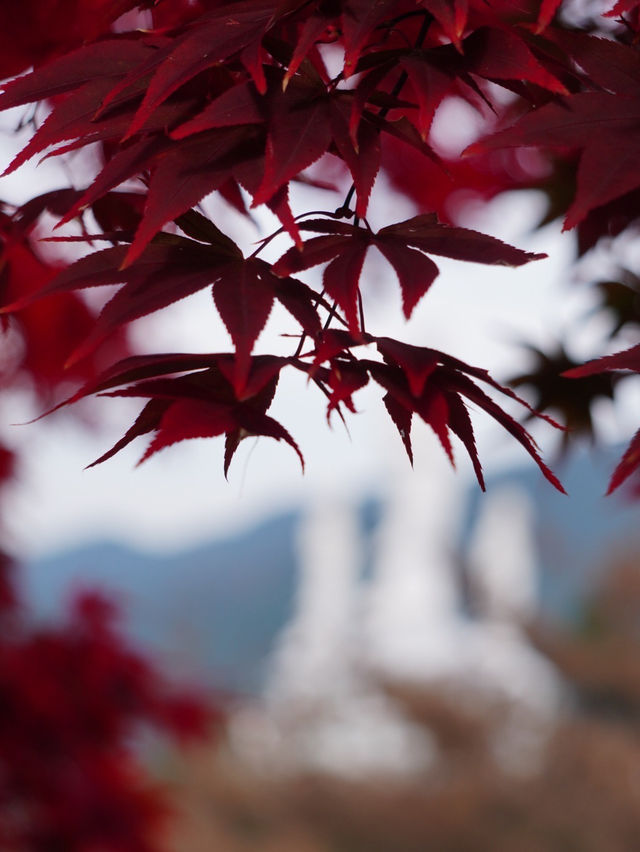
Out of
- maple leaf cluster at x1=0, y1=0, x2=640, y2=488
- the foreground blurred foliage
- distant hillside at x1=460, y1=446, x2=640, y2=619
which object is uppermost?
distant hillside at x1=460, y1=446, x2=640, y2=619

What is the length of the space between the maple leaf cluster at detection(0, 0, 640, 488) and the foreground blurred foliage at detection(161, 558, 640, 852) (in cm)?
367

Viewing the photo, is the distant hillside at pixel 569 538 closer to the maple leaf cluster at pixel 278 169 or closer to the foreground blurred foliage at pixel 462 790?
the foreground blurred foliage at pixel 462 790

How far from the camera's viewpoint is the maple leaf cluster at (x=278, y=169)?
374 millimetres

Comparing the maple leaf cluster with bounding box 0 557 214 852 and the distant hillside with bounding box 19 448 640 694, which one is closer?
the maple leaf cluster with bounding box 0 557 214 852

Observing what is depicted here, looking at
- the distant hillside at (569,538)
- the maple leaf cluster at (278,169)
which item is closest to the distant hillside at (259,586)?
the distant hillside at (569,538)

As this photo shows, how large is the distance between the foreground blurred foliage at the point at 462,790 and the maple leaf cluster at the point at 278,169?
12.0 ft

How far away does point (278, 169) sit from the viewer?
0.38m

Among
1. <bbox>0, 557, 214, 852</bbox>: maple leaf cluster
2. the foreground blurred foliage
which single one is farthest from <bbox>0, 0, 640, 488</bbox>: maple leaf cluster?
the foreground blurred foliage

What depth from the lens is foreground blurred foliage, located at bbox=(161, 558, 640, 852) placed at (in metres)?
3.65

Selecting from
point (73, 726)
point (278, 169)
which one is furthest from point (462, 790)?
point (278, 169)

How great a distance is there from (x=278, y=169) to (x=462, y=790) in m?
3.93

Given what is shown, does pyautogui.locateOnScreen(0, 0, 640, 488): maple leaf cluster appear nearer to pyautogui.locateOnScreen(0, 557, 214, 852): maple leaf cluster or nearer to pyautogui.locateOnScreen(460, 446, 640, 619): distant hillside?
pyautogui.locateOnScreen(0, 557, 214, 852): maple leaf cluster

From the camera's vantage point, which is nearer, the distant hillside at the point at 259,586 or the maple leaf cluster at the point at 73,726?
the maple leaf cluster at the point at 73,726

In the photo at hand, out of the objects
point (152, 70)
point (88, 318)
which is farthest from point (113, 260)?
point (88, 318)
